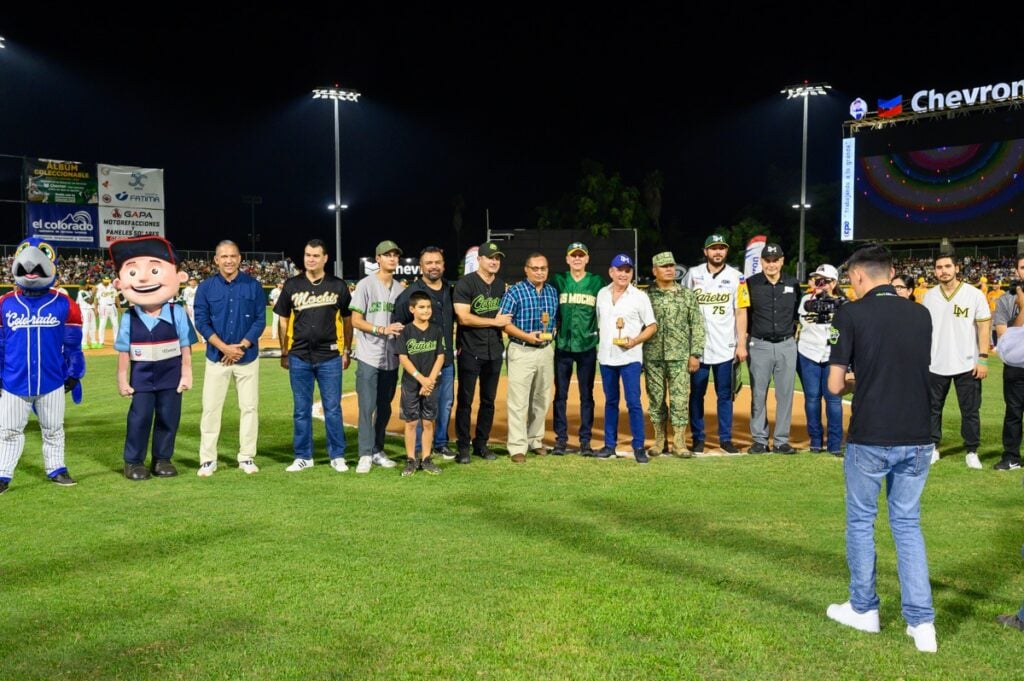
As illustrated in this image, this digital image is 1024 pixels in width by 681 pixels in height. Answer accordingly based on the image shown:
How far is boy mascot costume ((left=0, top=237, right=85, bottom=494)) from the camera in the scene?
23.7ft

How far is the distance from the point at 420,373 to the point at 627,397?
2.09 metres

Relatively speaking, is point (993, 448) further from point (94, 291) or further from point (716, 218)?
point (716, 218)

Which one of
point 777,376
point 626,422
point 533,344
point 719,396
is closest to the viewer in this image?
point 533,344

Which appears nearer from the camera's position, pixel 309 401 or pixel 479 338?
pixel 309 401

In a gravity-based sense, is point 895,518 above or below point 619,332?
below

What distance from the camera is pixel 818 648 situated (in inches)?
158

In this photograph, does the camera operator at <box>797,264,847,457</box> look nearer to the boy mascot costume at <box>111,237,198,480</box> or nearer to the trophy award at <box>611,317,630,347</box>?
the trophy award at <box>611,317,630,347</box>

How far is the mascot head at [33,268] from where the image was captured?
7.30m

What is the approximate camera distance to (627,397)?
850 cm

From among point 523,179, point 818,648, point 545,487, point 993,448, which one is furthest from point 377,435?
point 523,179

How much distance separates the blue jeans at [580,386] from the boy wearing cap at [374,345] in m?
1.73

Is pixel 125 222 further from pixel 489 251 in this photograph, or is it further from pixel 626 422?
pixel 489 251

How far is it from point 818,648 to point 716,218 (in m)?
70.2

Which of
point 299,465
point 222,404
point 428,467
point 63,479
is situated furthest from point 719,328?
point 63,479
